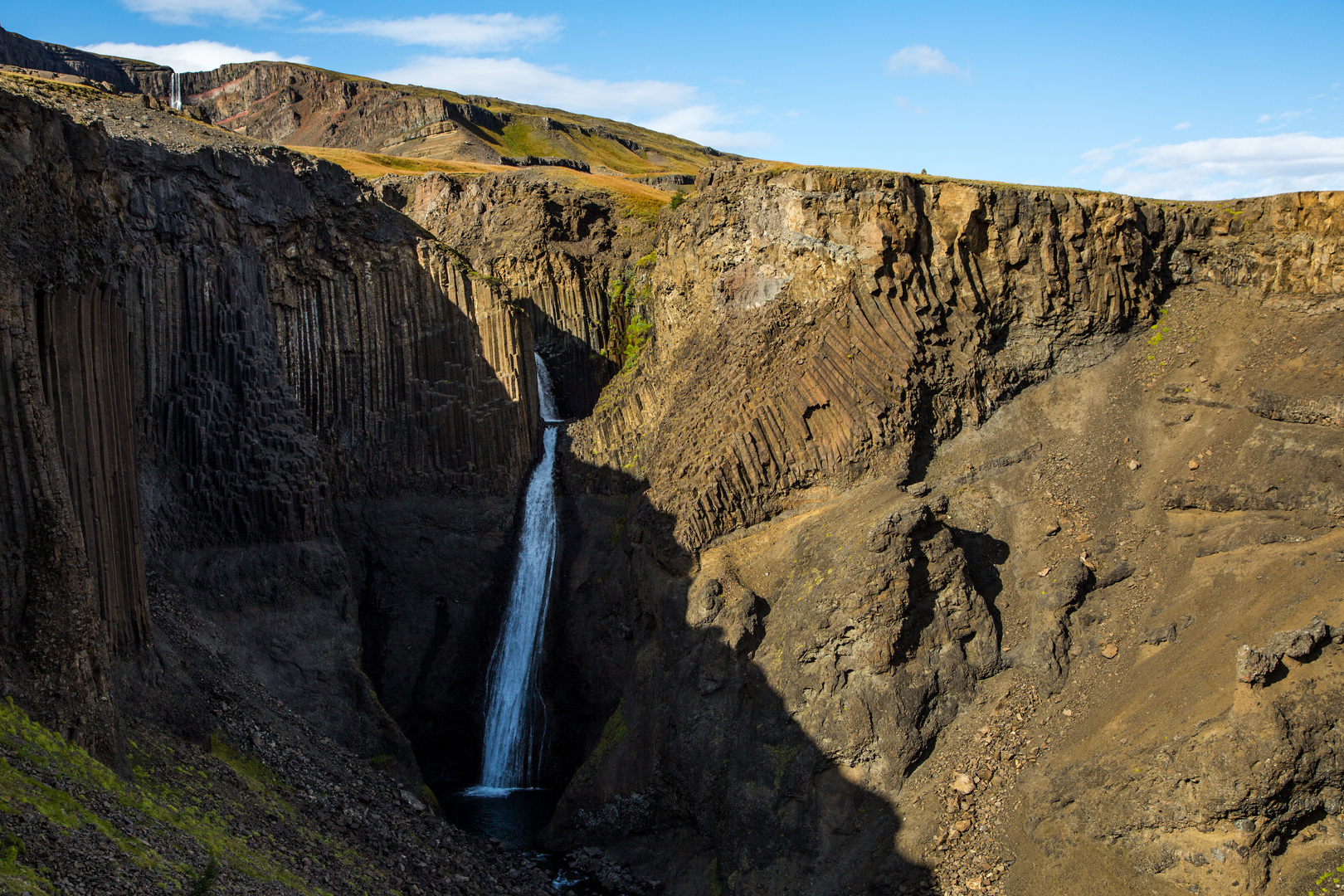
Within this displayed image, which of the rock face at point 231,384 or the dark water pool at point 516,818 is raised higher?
the rock face at point 231,384

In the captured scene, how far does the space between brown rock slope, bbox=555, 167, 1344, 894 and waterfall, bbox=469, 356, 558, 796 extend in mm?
2631

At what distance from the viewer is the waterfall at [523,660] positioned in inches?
1163

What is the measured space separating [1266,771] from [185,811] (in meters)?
17.3

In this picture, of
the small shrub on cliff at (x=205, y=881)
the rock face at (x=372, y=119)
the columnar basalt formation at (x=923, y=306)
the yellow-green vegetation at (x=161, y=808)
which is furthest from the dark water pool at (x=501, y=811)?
the rock face at (x=372, y=119)

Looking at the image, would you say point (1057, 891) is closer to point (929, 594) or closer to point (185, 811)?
point (929, 594)

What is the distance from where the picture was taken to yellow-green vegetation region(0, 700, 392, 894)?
1205 centimetres

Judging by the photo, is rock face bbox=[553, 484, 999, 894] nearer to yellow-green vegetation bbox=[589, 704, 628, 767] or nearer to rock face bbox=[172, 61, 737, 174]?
yellow-green vegetation bbox=[589, 704, 628, 767]

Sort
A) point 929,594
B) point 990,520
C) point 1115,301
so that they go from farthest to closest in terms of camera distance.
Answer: point 1115,301 → point 990,520 → point 929,594

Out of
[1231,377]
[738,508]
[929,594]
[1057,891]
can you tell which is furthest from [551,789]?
[1231,377]

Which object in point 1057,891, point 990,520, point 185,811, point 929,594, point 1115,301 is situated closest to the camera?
point 185,811

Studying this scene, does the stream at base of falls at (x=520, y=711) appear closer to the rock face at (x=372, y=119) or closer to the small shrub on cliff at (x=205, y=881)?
the small shrub on cliff at (x=205, y=881)

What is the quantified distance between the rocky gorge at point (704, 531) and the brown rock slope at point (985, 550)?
89 millimetres

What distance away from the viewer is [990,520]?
23266mm

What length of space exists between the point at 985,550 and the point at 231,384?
67.1 ft
